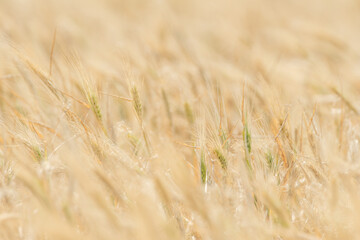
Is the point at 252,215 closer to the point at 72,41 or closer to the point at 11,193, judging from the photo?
the point at 11,193

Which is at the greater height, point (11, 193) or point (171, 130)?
point (11, 193)

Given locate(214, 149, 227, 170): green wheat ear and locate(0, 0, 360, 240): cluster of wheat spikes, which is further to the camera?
locate(214, 149, 227, 170): green wheat ear

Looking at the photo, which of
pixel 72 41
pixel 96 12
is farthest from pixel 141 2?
pixel 72 41

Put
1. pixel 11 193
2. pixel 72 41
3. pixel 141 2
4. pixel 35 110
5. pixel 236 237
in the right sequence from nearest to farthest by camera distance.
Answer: pixel 236 237 → pixel 11 193 → pixel 35 110 → pixel 72 41 → pixel 141 2

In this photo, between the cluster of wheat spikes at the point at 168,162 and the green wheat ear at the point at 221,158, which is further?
the green wheat ear at the point at 221,158

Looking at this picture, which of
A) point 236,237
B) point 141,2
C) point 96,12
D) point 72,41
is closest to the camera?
point 236,237

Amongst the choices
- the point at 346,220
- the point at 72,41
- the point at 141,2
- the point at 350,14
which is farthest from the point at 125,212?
the point at 141,2

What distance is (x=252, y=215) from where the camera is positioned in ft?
3.39

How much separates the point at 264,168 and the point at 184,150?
469 mm

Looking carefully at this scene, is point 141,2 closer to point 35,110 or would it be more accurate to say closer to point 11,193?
point 35,110

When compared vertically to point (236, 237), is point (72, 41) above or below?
below

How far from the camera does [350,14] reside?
168 inches

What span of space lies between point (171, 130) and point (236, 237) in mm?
838

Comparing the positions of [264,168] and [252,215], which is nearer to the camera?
[252,215]
